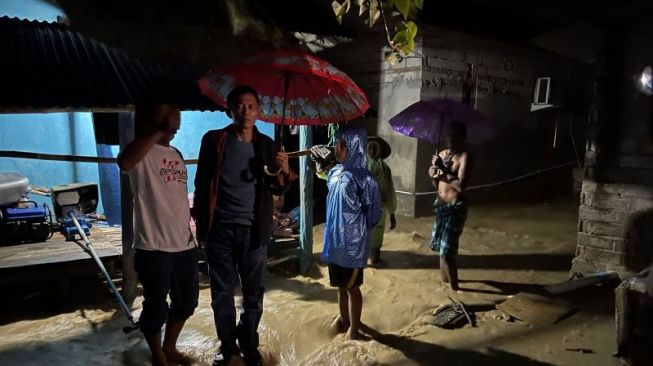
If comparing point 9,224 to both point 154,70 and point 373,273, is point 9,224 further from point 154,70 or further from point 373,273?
point 373,273

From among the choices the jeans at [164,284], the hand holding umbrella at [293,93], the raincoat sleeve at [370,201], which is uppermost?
the hand holding umbrella at [293,93]

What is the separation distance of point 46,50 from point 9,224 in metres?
2.46

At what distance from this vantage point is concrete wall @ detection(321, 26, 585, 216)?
9.26m

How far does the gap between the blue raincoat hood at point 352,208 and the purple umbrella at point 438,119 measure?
1.81 m

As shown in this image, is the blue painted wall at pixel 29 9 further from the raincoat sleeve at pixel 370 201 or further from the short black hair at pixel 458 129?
the short black hair at pixel 458 129

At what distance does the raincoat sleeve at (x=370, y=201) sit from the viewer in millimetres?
3824

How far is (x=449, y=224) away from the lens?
17.0 ft

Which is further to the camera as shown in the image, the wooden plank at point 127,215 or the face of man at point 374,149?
the face of man at point 374,149

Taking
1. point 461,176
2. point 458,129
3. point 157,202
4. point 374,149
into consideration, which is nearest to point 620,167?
point 461,176

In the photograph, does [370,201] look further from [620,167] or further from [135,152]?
[620,167]

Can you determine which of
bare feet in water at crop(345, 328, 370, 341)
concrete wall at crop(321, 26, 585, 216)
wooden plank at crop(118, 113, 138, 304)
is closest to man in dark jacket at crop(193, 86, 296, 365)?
bare feet in water at crop(345, 328, 370, 341)

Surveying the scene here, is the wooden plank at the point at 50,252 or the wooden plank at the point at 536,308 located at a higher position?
the wooden plank at the point at 50,252

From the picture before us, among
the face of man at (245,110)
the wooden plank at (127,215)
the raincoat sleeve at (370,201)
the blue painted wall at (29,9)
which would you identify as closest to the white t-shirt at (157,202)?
the face of man at (245,110)

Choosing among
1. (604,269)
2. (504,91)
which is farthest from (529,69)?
(604,269)
